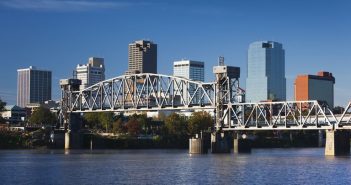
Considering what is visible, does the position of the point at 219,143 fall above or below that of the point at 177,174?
above

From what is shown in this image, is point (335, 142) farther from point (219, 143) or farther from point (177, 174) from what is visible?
point (177, 174)

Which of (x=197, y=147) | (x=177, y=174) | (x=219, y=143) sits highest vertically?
(x=219, y=143)

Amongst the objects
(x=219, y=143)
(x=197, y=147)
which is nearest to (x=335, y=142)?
(x=219, y=143)

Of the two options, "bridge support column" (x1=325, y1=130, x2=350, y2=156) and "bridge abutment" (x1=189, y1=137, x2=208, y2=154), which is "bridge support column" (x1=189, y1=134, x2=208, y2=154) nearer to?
"bridge abutment" (x1=189, y1=137, x2=208, y2=154)

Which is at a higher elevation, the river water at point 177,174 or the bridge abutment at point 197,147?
the bridge abutment at point 197,147

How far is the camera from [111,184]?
86.4m

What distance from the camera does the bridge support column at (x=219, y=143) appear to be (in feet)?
579

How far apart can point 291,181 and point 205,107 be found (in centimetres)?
9745

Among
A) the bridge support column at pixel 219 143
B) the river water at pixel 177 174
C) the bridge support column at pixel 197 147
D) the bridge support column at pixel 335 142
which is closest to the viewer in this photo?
the river water at pixel 177 174

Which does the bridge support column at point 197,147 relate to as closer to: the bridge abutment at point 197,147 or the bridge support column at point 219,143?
Answer: the bridge abutment at point 197,147

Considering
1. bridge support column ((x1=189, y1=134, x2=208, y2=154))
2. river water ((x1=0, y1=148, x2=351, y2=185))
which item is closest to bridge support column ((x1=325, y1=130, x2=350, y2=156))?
bridge support column ((x1=189, y1=134, x2=208, y2=154))

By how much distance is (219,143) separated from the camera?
17738 cm

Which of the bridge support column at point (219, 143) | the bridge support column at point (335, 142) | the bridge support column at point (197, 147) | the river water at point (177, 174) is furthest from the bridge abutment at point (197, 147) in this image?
the river water at point (177, 174)

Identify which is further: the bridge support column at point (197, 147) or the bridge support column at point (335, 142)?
the bridge support column at point (197, 147)
